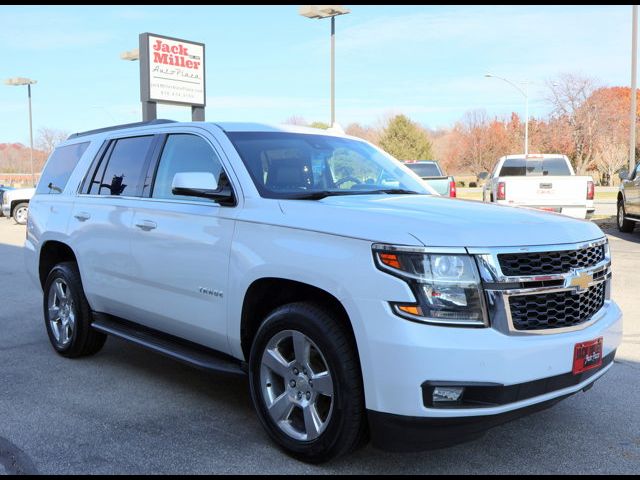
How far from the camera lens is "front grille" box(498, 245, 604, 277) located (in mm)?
3064

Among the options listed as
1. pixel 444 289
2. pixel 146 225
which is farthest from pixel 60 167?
pixel 444 289

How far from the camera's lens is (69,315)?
5.62 meters

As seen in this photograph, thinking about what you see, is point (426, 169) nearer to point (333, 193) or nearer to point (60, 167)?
point (60, 167)

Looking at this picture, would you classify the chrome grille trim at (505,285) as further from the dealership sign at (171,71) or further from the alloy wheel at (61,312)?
the dealership sign at (171,71)

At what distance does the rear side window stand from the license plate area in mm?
4371

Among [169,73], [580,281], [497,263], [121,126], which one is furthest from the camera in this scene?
[169,73]

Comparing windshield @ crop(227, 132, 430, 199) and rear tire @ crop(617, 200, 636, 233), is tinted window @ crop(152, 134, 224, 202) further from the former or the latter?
rear tire @ crop(617, 200, 636, 233)

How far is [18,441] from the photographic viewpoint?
380 centimetres

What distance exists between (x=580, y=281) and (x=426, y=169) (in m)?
15.8

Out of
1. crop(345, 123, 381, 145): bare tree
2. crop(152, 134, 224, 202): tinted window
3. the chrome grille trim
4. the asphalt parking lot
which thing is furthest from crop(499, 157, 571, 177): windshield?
crop(345, 123, 381, 145): bare tree

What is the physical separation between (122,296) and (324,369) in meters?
2.06

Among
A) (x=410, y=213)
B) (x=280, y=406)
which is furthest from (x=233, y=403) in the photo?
(x=410, y=213)

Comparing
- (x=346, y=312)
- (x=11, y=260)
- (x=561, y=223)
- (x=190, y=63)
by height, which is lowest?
(x=11, y=260)

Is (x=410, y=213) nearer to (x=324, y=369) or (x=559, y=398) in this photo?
(x=324, y=369)
